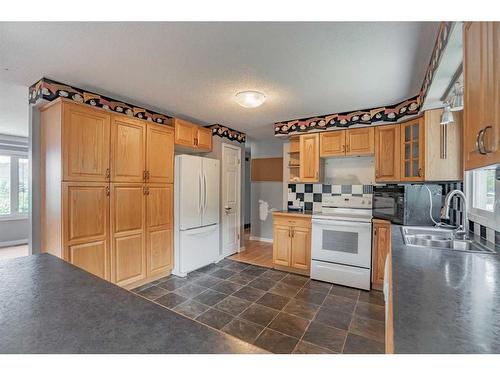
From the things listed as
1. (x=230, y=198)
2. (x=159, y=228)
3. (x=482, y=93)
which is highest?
(x=482, y=93)

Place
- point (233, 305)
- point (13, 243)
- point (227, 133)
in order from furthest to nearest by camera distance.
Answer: point (13, 243), point (227, 133), point (233, 305)

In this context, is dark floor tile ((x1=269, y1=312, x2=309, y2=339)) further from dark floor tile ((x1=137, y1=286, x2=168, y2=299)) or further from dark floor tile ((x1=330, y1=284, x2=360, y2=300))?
dark floor tile ((x1=137, y1=286, x2=168, y2=299))

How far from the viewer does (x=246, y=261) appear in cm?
392

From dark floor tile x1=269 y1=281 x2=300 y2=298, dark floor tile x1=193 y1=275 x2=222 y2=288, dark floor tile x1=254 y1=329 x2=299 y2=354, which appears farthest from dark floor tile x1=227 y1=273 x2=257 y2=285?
dark floor tile x1=254 y1=329 x2=299 y2=354

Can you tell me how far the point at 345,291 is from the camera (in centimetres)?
281

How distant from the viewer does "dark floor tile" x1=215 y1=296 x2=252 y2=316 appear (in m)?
2.35

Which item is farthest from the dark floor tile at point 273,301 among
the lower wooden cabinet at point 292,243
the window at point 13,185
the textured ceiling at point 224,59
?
the window at point 13,185

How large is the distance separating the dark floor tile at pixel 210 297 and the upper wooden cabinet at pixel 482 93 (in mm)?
2412

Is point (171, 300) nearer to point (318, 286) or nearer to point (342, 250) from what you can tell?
point (318, 286)

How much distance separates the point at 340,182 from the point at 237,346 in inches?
136

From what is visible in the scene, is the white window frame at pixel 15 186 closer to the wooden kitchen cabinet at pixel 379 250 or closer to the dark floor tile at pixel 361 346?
the dark floor tile at pixel 361 346

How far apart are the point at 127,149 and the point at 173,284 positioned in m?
1.74

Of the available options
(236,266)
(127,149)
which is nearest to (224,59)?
(127,149)

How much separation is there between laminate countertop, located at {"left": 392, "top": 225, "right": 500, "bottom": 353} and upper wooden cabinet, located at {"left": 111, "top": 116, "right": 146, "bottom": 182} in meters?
2.68
